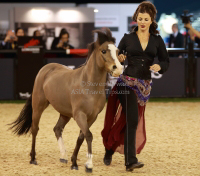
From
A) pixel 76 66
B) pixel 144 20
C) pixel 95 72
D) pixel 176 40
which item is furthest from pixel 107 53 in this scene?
pixel 176 40

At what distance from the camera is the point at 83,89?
487 cm

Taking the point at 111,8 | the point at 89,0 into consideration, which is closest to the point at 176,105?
the point at 111,8

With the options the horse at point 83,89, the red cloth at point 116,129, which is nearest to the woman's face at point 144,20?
the horse at point 83,89

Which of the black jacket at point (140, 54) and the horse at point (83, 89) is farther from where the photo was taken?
the black jacket at point (140, 54)

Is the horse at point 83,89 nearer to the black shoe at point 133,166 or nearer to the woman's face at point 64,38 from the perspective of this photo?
the black shoe at point 133,166

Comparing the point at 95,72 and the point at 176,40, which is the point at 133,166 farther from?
the point at 176,40

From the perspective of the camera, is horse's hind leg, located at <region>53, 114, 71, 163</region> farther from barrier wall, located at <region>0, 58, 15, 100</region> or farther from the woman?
barrier wall, located at <region>0, 58, 15, 100</region>

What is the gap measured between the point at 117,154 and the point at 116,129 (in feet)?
2.81

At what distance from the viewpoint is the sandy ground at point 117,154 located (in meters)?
4.92

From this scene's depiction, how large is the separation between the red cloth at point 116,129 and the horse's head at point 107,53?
23.2 inches

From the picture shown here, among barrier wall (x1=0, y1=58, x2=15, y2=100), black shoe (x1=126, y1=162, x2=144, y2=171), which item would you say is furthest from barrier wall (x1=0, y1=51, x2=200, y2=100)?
black shoe (x1=126, y1=162, x2=144, y2=171)

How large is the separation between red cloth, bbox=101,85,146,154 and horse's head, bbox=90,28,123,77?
1.93 feet

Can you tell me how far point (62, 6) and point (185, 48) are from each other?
383 inches

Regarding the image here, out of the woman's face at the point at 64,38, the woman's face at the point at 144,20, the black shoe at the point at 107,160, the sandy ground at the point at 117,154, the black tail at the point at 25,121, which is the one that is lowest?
the sandy ground at the point at 117,154
